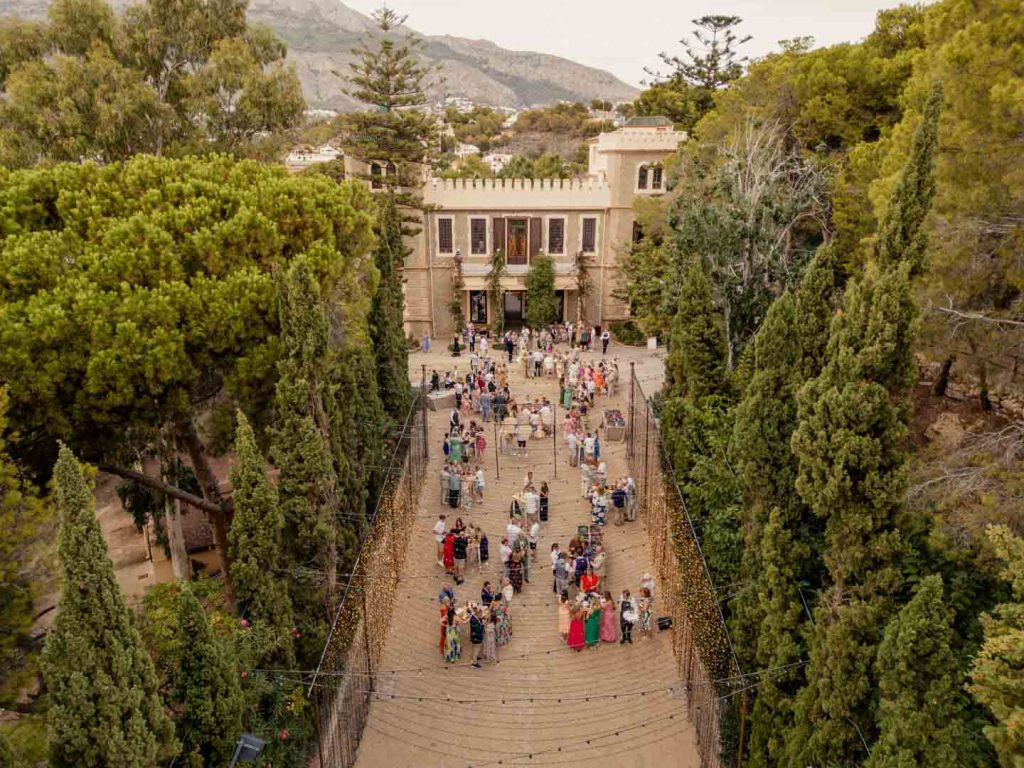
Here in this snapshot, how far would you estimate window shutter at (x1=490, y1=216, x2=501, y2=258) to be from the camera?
29.4 meters

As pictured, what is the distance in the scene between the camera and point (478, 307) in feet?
101

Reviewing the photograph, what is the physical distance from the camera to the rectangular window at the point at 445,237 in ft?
95.7

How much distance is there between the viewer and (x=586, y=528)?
14.6 meters

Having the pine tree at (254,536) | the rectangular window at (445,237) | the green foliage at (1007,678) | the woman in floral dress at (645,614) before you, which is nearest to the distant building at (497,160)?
the rectangular window at (445,237)

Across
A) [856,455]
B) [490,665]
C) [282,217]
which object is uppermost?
[282,217]

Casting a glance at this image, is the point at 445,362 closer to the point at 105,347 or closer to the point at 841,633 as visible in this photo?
the point at 105,347

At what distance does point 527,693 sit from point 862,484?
6.15m

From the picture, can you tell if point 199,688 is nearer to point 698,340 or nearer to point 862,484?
point 862,484

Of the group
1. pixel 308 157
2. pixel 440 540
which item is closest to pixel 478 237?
pixel 440 540

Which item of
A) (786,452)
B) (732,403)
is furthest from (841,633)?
(732,403)

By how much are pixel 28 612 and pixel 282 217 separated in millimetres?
7159

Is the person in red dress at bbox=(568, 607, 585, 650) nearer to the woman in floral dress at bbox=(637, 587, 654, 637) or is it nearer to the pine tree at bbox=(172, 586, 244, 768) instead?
the woman in floral dress at bbox=(637, 587, 654, 637)

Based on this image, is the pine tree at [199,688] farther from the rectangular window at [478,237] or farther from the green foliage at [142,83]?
the rectangular window at [478,237]

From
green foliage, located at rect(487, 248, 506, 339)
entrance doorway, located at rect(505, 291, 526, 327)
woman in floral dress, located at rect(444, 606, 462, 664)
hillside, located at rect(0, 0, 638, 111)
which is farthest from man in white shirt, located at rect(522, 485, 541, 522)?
hillside, located at rect(0, 0, 638, 111)
